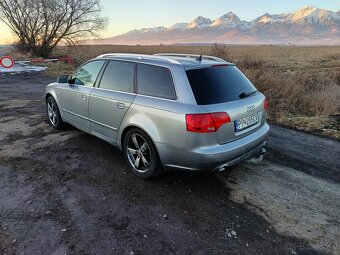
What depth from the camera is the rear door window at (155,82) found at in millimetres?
3748

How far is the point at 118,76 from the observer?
4.51m

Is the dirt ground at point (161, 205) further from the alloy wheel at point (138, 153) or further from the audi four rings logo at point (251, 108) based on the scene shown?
the audi four rings logo at point (251, 108)

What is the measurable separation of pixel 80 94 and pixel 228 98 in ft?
8.88

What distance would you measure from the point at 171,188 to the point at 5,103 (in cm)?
728

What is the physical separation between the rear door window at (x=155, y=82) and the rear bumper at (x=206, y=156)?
69 centimetres

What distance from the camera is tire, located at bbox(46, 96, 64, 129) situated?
6.09m

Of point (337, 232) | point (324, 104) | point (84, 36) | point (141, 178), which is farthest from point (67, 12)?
point (337, 232)

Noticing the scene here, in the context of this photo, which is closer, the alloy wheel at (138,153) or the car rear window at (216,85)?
the car rear window at (216,85)

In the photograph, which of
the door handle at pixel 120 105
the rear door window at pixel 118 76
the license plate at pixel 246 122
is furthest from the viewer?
the rear door window at pixel 118 76

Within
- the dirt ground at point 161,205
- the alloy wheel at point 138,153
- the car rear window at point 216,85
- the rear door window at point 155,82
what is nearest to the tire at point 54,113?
the dirt ground at point 161,205

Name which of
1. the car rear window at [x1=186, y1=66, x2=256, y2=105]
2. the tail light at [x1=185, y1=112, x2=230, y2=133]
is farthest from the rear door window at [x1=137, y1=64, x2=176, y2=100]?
the tail light at [x1=185, y1=112, x2=230, y2=133]

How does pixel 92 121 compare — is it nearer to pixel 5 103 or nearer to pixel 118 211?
pixel 118 211

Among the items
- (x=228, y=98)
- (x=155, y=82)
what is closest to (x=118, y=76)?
(x=155, y=82)

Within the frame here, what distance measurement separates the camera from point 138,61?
4.25 m
